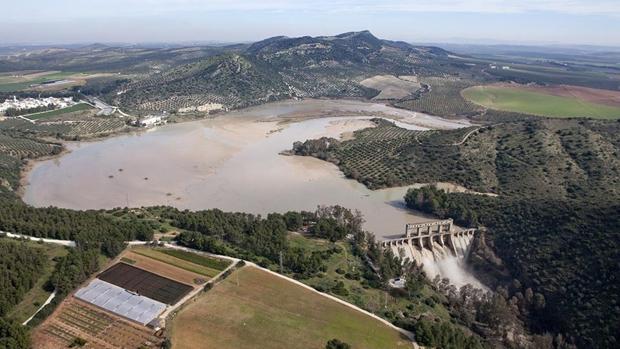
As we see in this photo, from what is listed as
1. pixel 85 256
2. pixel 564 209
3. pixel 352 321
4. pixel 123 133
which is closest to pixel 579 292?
pixel 564 209

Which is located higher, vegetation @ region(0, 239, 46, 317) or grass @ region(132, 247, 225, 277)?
vegetation @ region(0, 239, 46, 317)

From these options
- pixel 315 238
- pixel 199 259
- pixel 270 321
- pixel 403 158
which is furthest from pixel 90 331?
pixel 403 158

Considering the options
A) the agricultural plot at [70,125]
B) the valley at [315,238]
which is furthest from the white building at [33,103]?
the valley at [315,238]

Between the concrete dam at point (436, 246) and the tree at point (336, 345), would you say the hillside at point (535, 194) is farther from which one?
the tree at point (336, 345)

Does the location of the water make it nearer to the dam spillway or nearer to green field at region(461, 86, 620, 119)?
the dam spillway

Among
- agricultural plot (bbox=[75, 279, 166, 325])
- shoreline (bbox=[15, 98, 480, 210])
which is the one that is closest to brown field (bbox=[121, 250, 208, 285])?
agricultural plot (bbox=[75, 279, 166, 325])

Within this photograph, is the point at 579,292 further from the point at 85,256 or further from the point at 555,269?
the point at 85,256
